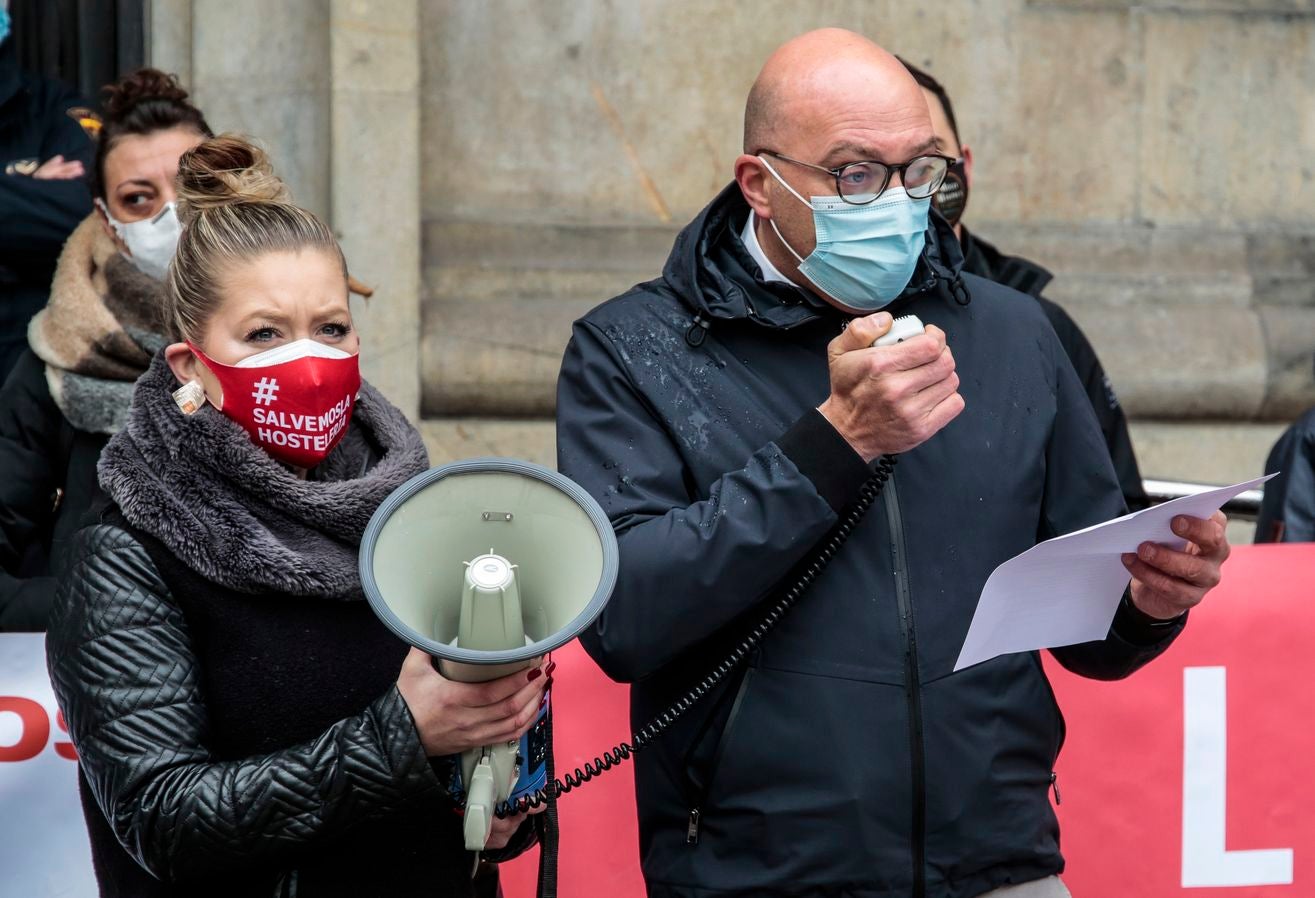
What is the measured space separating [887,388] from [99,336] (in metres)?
2.12

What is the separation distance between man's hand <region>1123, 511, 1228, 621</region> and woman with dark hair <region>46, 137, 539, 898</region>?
958mm

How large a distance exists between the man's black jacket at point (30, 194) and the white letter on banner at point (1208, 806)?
3.06 metres

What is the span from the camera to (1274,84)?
631 cm

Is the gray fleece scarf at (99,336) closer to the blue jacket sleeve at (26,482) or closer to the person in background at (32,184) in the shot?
the blue jacket sleeve at (26,482)

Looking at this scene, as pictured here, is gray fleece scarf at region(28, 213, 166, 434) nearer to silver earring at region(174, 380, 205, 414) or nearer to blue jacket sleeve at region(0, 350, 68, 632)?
blue jacket sleeve at region(0, 350, 68, 632)

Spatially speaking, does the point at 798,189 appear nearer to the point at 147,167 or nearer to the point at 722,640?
the point at 722,640

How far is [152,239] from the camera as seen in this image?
392 cm

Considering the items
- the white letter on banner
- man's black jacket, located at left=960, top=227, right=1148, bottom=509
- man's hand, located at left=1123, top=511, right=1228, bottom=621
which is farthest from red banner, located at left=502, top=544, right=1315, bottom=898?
man's hand, located at left=1123, top=511, right=1228, bottom=621

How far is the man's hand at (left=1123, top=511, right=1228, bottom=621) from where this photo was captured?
259cm

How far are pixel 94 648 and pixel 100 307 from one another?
169 centimetres

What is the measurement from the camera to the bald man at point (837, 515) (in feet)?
8.14

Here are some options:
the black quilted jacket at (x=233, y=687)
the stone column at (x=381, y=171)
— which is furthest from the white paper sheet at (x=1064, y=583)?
the stone column at (x=381, y=171)

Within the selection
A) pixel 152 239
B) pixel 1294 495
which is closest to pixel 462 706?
pixel 152 239

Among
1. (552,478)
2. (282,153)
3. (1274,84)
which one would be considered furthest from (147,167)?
(1274,84)
